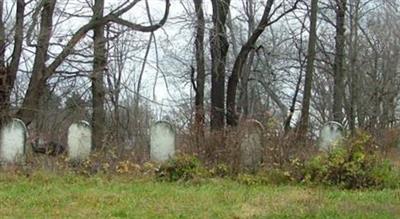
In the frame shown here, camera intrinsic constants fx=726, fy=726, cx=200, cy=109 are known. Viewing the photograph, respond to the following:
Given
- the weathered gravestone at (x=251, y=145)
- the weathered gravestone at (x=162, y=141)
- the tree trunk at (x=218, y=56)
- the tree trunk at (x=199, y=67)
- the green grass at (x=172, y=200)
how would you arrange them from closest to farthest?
the green grass at (x=172, y=200) < the weathered gravestone at (x=251, y=145) < the weathered gravestone at (x=162, y=141) < the tree trunk at (x=199, y=67) < the tree trunk at (x=218, y=56)

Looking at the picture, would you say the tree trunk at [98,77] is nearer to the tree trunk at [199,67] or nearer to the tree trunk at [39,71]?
the tree trunk at [39,71]

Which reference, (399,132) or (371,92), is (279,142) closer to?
(399,132)

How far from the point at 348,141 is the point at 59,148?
20.1ft

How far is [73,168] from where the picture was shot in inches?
572

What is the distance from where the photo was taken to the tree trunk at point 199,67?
1596 centimetres

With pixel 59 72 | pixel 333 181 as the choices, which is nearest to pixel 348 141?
pixel 333 181

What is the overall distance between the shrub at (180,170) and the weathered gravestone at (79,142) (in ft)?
6.92

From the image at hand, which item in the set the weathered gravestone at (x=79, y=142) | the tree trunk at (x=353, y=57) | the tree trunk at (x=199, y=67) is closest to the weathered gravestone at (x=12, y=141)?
the weathered gravestone at (x=79, y=142)

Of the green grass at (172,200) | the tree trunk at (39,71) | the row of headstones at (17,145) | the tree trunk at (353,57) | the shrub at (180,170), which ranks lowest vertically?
the green grass at (172,200)

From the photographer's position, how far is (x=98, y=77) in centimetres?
2098

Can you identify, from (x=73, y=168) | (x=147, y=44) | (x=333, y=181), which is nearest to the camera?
(x=333, y=181)

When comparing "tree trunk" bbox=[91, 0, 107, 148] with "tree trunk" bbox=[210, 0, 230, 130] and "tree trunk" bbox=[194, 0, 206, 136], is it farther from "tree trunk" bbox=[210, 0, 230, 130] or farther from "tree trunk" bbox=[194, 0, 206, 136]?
"tree trunk" bbox=[210, 0, 230, 130]

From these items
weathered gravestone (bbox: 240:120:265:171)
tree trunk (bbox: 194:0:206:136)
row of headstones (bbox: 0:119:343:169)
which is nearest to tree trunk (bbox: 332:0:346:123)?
tree trunk (bbox: 194:0:206:136)

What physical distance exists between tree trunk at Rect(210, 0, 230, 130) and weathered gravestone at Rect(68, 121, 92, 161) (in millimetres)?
6506
